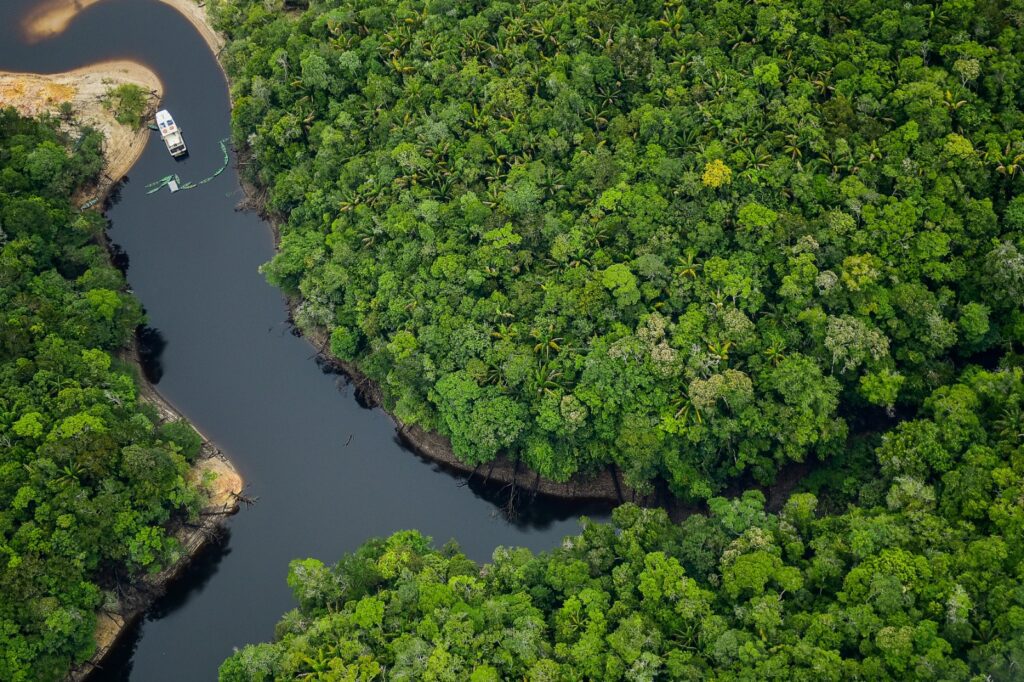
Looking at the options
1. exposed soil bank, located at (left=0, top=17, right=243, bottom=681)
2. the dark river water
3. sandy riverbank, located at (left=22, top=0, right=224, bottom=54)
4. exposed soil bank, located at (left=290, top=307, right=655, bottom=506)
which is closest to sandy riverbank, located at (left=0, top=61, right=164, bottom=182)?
exposed soil bank, located at (left=0, top=17, right=243, bottom=681)

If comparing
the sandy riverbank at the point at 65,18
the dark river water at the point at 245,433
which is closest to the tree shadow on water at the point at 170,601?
the dark river water at the point at 245,433

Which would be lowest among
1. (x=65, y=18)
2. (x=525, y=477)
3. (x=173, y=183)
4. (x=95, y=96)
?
(x=525, y=477)

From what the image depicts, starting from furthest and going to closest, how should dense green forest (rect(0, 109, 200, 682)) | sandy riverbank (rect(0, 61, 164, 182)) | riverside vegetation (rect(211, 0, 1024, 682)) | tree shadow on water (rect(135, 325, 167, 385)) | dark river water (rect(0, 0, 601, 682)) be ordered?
sandy riverbank (rect(0, 61, 164, 182)) < tree shadow on water (rect(135, 325, 167, 385)) < dark river water (rect(0, 0, 601, 682)) < dense green forest (rect(0, 109, 200, 682)) < riverside vegetation (rect(211, 0, 1024, 682))

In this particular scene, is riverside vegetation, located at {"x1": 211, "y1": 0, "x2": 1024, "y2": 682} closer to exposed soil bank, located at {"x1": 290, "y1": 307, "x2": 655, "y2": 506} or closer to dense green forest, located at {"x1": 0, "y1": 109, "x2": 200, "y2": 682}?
exposed soil bank, located at {"x1": 290, "y1": 307, "x2": 655, "y2": 506}

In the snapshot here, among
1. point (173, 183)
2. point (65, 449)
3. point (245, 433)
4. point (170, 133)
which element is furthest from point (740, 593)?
point (170, 133)

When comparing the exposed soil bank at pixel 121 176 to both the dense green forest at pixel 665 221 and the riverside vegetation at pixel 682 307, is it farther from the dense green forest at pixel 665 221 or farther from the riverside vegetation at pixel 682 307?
the dense green forest at pixel 665 221

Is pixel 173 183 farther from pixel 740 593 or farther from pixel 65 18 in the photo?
pixel 740 593
